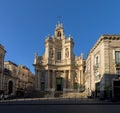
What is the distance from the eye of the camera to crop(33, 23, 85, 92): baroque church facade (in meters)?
76.4

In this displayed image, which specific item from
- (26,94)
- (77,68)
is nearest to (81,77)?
(77,68)

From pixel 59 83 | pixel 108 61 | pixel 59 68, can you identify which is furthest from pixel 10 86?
pixel 108 61

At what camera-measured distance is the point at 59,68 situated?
3091 inches

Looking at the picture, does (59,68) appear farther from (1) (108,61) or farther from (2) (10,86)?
(1) (108,61)

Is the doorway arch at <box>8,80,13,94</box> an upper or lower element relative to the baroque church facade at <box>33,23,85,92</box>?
lower

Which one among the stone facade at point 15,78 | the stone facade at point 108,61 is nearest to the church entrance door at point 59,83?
the stone facade at point 15,78

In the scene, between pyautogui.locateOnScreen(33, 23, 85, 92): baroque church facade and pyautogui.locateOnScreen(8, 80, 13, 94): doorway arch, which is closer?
pyautogui.locateOnScreen(33, 23, 85, 92): baroque church facade

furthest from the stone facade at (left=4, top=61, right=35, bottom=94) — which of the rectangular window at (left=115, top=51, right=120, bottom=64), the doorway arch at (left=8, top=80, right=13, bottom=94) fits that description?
the rectangular window at (left=115, top=51, right=120, bottom=64)

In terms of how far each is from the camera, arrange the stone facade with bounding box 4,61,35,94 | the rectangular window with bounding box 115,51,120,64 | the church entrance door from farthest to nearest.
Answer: the stone facade with bounding box 4,61,35,94
the church entrance door
the rectangular window with bounding box 115,51,120,64

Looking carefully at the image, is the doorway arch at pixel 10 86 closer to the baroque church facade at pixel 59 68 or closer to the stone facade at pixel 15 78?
the stone facade at pixel 15 78

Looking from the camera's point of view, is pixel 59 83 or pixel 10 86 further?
pixel 10 86

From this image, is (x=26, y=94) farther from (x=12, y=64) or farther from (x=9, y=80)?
(x=12, y=64)

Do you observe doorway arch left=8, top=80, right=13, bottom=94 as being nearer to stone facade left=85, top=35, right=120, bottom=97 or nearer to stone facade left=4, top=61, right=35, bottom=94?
stone facade left=4, top=61, right=35, bottom=94

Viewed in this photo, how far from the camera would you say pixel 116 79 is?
147ft
